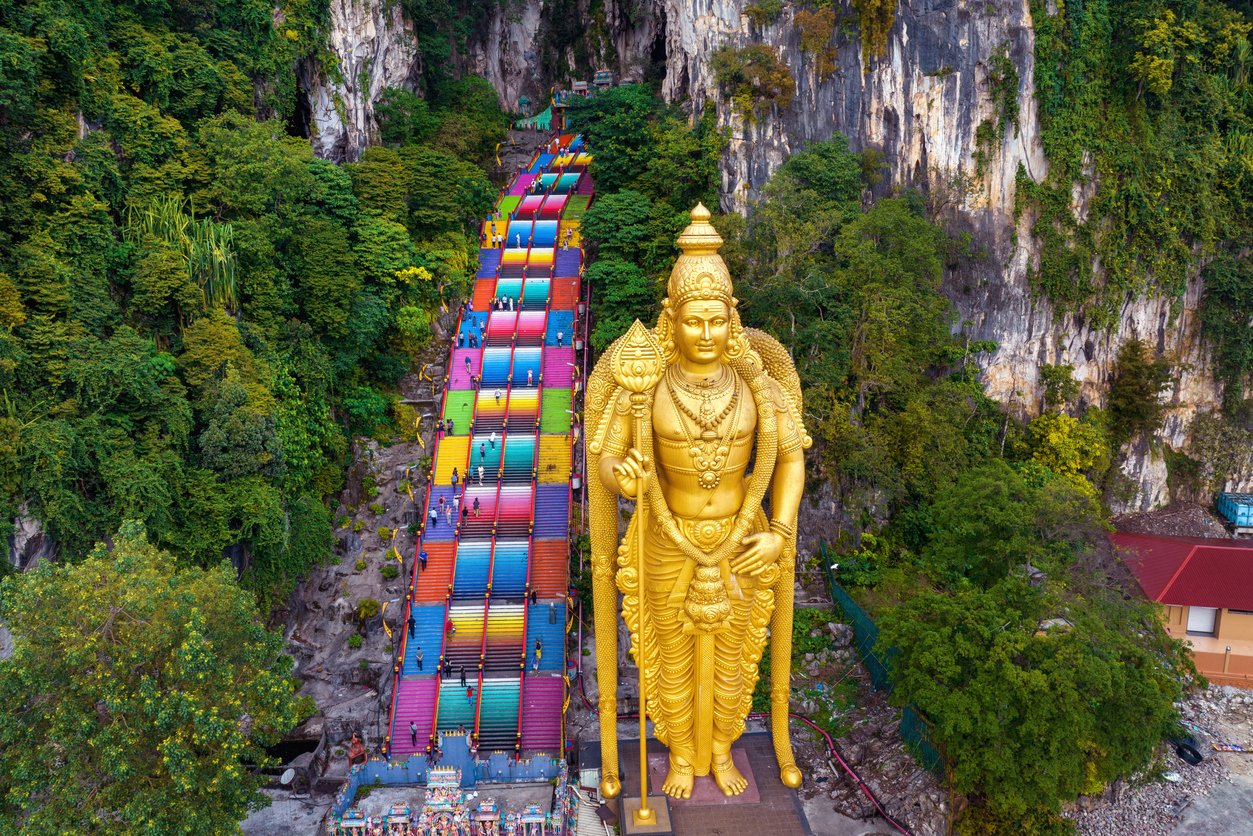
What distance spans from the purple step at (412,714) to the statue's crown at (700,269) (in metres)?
10.5

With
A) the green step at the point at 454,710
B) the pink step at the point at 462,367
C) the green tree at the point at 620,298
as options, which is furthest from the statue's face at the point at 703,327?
the pink step at the point at 462,367

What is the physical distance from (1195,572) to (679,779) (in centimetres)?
1375

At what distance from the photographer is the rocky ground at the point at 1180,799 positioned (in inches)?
630

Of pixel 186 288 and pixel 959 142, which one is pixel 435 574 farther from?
pixel 959 142

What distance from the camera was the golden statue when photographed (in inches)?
445

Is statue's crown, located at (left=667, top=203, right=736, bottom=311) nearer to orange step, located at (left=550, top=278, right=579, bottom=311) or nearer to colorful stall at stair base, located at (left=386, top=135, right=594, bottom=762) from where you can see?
colorful stall at stair base, located at (left=386, top=135, right=594, bottom=762)

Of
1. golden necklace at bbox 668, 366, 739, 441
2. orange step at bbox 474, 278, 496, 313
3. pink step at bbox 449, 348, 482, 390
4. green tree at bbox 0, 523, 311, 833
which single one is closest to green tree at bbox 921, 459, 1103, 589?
golden necklace at bbox 668, 366, 739, 441

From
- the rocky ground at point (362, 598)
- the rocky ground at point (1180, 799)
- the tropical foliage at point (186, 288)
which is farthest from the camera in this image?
the rocky ground at point (362, 598)

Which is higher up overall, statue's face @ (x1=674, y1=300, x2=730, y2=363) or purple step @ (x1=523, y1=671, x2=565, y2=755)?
statue's face @ (x1=674, y1=300, x2=730, y2=363)

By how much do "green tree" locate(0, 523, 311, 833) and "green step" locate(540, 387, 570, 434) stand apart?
11349 millimetres

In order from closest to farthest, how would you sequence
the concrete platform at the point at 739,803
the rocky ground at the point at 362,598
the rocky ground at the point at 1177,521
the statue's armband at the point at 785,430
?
the statue's armband at the point at 785,430, the concrete platform at the point at 739,803, the rocky ground at the point at 362,598, the rocky ground at the point at 1177,521

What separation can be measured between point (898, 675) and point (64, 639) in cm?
1198

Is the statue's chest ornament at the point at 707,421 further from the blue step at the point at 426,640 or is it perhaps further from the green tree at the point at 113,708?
the blue step at the point at 426,640

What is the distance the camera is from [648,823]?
12.2 m
